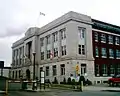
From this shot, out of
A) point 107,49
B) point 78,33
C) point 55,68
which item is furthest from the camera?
point 107,49

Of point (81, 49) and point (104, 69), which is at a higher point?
point (81, 49)

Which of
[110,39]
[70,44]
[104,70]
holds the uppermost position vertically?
[110,39]

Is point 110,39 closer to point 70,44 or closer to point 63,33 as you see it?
point 63,33

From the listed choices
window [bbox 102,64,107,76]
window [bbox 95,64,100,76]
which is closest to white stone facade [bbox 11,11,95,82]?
window [bbox 95,64,100,76]

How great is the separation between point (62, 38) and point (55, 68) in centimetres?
642

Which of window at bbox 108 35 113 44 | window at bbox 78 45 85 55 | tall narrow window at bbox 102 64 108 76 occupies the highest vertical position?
window at bbox 108 35 113 44

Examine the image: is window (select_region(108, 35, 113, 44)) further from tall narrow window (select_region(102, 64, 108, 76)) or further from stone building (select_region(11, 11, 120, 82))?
tall narrow window (select_region(102, 64, 108, 76))

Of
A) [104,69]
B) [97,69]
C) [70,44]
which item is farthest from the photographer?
[104,69]

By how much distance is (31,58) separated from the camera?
57.7 m

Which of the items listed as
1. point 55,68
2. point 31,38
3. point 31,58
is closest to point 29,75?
point 31,58

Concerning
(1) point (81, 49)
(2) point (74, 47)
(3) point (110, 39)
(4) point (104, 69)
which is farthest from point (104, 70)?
(2) point (74, 47)

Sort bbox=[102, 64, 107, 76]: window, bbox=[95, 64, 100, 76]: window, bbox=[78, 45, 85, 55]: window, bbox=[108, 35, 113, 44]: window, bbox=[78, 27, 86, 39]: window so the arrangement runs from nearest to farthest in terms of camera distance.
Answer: bbox=[78, 45, 85, 55]: window → bbox=[78, 27, 86, 39]: window → bbox=[95, 64, 100, 76]: window → bbox=[102, 64, 107, 76]: window → bbox=[108, 35, 113, 44]: window

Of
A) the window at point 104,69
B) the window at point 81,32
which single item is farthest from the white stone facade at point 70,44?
the window at point 104,69

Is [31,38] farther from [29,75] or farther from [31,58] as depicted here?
[29,75]
